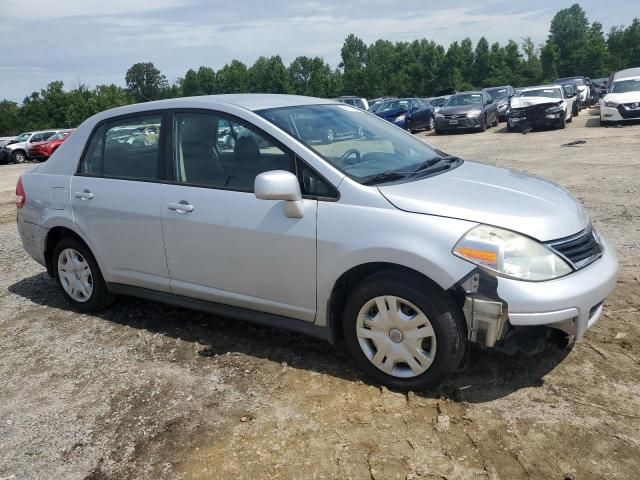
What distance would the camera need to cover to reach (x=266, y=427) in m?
3.15

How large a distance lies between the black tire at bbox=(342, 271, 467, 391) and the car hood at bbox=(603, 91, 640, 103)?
61.3ft

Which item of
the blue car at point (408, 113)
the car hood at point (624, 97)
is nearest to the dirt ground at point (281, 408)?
the car hood at point (624, 97)

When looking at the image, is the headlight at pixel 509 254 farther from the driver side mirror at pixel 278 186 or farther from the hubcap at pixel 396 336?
the driver side mirror at pixel 278 186

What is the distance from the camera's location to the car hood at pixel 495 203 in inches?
123

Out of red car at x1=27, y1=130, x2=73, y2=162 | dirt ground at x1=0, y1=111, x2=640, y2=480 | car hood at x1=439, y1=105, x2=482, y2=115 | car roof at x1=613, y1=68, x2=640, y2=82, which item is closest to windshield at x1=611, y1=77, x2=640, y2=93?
car roof at x1=613, y1=68, x2=640, y2=82

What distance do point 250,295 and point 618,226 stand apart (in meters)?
4.83

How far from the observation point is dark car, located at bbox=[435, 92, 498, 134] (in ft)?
72.6

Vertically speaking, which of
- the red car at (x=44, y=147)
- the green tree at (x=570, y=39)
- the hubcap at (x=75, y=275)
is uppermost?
the green tree at (x=570, y=39)

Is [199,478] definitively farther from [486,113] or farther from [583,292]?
[486,113]

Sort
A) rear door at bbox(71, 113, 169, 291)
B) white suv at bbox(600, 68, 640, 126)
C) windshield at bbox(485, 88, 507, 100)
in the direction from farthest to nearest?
windshield at bbox(485, 88, 507, 100)
white suv at bbox(600, 68, 640, 126)
rear door at bbox(71, 113, 169, 291)

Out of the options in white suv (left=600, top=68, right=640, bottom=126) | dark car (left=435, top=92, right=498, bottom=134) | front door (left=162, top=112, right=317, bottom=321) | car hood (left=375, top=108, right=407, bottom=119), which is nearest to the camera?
front door (left=162, top=112, right=317, bottom=321)

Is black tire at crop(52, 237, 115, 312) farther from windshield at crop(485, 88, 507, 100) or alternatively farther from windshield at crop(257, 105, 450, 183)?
windshield at crop(485, 88, 507, 100)

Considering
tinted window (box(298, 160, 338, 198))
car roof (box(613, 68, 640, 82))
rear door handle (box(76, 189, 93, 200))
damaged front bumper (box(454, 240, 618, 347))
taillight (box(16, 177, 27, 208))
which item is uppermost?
car roof (box(613, 68, 640, 82))

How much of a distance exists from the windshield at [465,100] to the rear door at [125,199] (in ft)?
66.3
